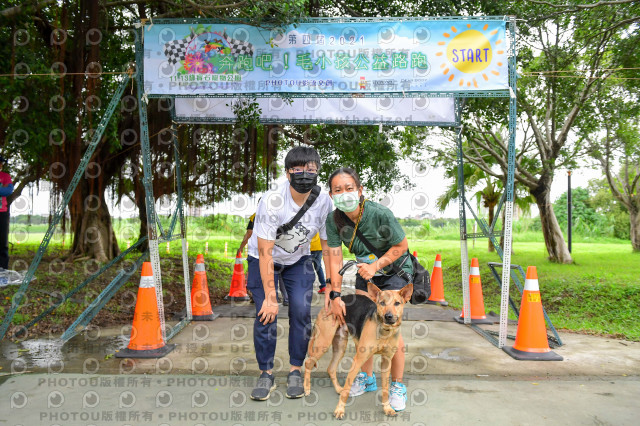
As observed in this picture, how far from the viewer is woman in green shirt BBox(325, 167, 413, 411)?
333cm

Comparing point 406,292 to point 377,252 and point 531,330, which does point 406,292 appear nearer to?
point 377,252

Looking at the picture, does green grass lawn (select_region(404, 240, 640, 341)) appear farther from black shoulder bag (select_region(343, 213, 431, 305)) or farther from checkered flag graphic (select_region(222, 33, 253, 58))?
checkered flag graphic (select_region(222, 33, 253, 58))

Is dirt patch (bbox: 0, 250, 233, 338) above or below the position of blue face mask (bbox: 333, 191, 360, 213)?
below

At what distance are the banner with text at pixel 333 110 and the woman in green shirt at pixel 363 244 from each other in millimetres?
2983

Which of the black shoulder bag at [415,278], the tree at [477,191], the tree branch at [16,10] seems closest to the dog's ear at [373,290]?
the black shoulder bag at [415,278]

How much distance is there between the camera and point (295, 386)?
361 centimetres

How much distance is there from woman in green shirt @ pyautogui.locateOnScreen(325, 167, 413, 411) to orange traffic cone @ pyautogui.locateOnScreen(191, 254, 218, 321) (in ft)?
11.7

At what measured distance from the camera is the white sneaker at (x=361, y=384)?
3.63 metres

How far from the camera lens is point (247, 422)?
314 centimetres

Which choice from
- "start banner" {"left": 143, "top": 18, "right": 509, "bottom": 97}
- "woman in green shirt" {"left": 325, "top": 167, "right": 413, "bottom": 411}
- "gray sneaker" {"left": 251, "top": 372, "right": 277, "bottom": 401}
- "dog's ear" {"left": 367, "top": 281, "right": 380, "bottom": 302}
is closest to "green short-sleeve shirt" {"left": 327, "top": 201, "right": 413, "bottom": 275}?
"woman in green shirt" {"left": 325, "top": 167, "right": 413, "bottom": 411}

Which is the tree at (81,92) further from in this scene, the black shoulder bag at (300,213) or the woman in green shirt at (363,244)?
the woman in green shirt at (363,244)

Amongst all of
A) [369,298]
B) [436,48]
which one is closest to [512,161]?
[436,48]

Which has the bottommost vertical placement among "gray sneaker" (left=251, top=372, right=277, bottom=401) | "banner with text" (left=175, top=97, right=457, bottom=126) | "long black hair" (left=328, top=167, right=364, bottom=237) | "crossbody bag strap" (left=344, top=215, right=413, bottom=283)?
"gray sneaker" (left=251, top=372, right=277, bottom=401)

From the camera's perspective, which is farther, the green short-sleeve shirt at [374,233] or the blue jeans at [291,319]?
the blue jeans at [291,319]
